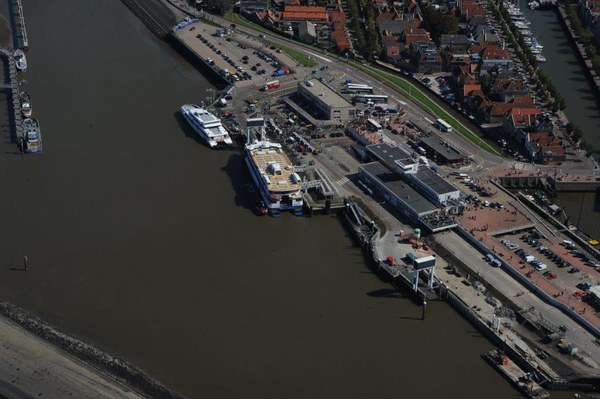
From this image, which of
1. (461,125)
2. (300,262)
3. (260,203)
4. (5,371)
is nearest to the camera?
(5,371)

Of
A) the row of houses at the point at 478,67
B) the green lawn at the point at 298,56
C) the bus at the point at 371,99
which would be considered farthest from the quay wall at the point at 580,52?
the green lawn at the point at 298,56

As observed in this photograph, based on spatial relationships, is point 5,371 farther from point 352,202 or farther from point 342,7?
point 342,7

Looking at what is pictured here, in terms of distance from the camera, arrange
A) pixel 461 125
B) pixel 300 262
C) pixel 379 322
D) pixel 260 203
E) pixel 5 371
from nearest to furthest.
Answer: pixel 5 371, pixel 379 322, pixel 300 262, pixel 260 203, pixel 461 125

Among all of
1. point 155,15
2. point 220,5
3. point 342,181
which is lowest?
point 342,181

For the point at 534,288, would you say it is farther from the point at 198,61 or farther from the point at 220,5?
the point at 220,5

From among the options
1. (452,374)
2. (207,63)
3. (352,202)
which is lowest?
(452,374)

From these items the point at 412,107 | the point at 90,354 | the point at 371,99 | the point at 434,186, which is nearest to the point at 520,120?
the point at 412,107

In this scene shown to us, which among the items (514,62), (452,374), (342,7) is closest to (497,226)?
(452,374)
